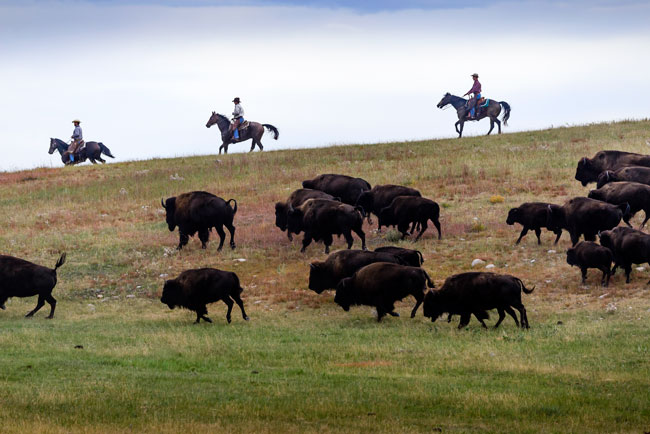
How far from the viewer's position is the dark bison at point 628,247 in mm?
18344

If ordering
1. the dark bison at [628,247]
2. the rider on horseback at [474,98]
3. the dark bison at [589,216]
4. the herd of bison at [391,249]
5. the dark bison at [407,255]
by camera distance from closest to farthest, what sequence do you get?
the herd of bison at [391,249], the dark bison at [628,247], the dark bison at [407,255], the dark bison at [589,216], the rider on horseback at [474,98]

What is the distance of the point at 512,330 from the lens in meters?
15.4

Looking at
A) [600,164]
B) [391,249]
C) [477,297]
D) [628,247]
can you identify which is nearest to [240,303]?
[391,249]

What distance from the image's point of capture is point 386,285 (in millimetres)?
16484

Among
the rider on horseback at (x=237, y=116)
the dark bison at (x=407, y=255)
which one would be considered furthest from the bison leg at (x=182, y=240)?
the rider on horseback at (x=237, y=116)

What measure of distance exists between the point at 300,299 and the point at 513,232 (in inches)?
321

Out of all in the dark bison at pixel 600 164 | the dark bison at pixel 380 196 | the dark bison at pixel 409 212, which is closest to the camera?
the dark bison at pixel 409 212

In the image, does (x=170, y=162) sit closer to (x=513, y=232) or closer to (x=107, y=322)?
(x=513, y=232)

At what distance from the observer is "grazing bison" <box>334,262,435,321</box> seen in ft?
54.0

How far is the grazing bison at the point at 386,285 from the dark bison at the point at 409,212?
7644 mm

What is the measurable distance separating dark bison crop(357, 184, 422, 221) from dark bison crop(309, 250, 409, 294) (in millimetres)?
7350

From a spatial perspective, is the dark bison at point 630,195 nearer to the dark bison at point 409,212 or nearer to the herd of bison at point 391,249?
the herd of bison at point 391,249

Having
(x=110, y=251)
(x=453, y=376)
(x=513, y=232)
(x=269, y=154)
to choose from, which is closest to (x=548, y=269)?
(x=513, y=232)

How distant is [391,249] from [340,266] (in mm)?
1471
